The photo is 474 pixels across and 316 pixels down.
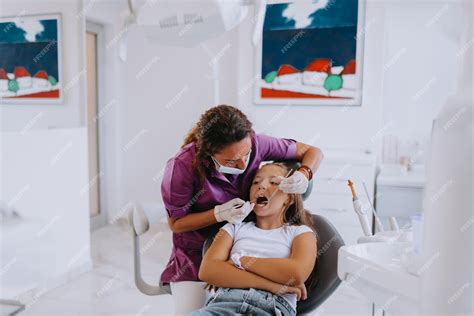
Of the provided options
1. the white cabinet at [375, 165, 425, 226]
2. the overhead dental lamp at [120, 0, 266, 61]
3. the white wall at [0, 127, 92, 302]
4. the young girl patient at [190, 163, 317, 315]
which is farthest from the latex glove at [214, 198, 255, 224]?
the white cabinet at [375, 165, 425, 226]

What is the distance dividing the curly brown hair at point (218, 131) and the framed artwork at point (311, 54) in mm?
2036

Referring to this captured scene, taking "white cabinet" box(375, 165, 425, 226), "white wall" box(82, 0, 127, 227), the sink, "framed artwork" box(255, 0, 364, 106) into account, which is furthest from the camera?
"white wall" box(82, 0, 127, 227)

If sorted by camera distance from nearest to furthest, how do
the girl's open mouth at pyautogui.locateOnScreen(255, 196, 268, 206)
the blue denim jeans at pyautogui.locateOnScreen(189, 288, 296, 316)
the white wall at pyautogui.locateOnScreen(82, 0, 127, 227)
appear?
the blue denim jeans at pyautogui.locateOnScreen(189, 288, 296, 316) → the girl's open mouth at pyautogui.locateOnScreen(255, 196, 268, 206) → the white wall at pyautogui.locateOnScreen(82, 0, 127, 227)

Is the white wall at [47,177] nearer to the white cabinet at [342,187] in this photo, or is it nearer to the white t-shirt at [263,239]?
the white t-shirt at [263,239]

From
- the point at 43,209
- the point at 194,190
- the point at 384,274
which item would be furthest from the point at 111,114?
the point at 384,274

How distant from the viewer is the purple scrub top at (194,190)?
157 centimetres

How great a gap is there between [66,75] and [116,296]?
137cm

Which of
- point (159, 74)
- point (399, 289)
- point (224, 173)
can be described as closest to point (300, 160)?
point (224, 173)

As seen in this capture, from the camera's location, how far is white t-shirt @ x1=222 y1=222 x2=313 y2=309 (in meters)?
1.57

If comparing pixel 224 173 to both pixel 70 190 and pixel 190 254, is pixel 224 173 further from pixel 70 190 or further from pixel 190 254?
pixel 70 190

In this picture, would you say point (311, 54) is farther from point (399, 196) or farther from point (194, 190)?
point (194, 190)

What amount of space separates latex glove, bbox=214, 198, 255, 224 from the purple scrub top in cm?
11

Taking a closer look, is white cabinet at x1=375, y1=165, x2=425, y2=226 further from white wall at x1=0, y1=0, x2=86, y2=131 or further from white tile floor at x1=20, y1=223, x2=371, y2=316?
white wall at x1=0, y1=0, x2=86, y2=131

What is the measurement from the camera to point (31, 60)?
2645 millimetres
